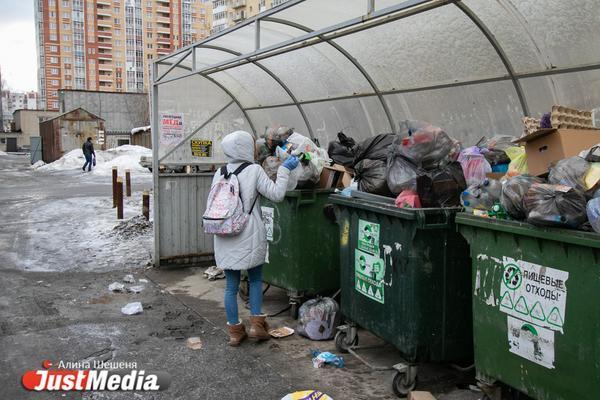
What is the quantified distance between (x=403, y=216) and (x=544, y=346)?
1.16 meters

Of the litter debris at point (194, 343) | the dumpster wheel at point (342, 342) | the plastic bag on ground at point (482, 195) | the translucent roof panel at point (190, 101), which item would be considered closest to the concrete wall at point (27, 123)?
the translucent roof panel at point (190, 101)

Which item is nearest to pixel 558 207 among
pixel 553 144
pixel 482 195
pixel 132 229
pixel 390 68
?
pixel 482 195

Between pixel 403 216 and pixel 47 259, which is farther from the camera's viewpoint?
pixel 47 259

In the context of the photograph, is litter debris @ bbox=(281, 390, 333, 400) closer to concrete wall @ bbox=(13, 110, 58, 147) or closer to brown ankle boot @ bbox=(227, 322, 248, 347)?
brown ankle boot @ bbox=(227, 322, 248, 347)

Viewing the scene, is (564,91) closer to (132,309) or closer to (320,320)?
(320,320)

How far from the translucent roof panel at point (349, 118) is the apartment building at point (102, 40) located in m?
97.0

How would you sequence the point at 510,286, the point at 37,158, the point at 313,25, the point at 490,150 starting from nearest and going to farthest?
1. the point at 510,286
2. the point at 490,150
3. the point at 313,25
4. the point at 37,158

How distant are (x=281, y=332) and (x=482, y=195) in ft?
7.57

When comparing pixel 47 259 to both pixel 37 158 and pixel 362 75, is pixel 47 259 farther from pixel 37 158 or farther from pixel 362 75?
pixel 37 158

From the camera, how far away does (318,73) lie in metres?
6.42

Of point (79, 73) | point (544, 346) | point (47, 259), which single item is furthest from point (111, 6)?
point (544, 346)

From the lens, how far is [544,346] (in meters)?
2.67

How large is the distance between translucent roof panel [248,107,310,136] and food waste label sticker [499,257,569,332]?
4.80 meters

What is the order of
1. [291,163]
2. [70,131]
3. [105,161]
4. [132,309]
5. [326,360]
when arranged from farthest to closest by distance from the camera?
[70,131], [105,161], [132,309], [291,163], [326,360]
